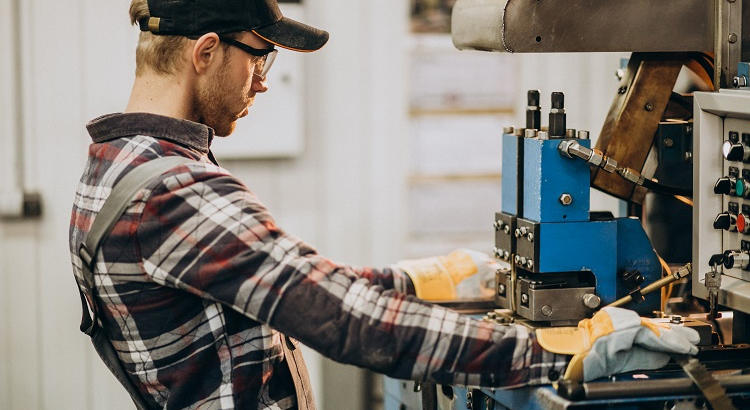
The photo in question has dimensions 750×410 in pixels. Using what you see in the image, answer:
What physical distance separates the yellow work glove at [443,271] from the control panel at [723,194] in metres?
0.55

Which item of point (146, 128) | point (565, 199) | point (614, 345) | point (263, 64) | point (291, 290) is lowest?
point (614, 345)

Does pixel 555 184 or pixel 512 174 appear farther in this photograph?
pixel 512 174

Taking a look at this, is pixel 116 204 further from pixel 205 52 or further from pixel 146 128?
pixel 205 52

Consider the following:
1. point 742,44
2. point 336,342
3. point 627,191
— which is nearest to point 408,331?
point 336,342

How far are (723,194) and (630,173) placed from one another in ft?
0.60

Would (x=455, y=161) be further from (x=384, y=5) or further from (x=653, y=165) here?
(x=653, y=165)

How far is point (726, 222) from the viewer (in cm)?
199

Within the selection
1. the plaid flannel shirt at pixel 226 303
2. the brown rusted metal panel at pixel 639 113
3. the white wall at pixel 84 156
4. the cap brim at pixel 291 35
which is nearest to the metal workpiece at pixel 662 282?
the brown rusted metal panel at pixel 639 113

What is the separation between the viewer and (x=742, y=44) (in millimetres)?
2057

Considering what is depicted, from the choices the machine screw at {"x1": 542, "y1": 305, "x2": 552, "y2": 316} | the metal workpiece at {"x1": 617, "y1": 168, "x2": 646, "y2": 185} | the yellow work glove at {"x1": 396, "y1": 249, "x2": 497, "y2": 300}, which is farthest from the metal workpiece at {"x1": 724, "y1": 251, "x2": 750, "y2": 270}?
the yellow work glove at {"x1": 396, "y1": 249, "x2": 497, "y2": 300}

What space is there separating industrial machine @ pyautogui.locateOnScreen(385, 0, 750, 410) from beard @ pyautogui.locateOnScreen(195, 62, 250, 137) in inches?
21.0

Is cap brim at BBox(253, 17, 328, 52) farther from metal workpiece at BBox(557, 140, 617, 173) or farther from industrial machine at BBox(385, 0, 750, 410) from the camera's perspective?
metal workpiece at BBox(557, 140, 617, 173)

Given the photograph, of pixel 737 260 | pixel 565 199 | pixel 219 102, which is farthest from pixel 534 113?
pixel 219 102

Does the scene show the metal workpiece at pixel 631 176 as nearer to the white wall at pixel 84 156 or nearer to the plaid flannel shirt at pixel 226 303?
the plaid flannel shirt at pixel 226 303
